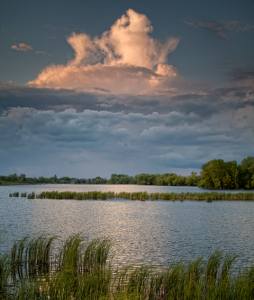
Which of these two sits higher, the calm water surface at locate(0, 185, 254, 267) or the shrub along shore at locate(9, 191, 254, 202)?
the shrub along shore at locate(9, 191, 254, 202)

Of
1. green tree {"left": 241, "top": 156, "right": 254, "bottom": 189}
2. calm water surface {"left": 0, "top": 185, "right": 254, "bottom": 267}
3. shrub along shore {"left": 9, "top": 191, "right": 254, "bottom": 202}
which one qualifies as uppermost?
green tree {"left": 241, "top": 156, "right": 254, "bottom": 189}

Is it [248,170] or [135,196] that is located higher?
[248,170]

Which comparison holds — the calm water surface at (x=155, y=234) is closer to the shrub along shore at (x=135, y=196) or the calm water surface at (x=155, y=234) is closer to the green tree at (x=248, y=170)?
the shrub along shore at (x=135, y=196)

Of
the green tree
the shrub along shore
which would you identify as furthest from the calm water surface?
the green tree

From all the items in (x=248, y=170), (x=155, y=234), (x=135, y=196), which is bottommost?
(x=155, y=234)

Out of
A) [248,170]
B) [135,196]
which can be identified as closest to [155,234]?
[135,196]

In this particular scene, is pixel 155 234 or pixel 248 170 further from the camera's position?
pixel 248 170

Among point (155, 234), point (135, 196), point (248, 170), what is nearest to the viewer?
point (155, 234)

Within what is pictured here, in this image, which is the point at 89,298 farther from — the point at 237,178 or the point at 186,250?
the point at 237,178

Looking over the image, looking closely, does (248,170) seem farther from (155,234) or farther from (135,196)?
(155,234)

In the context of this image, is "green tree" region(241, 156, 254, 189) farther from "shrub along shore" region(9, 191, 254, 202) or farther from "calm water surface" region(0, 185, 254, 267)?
"calm water surface" region(0, 185, 254, 267)

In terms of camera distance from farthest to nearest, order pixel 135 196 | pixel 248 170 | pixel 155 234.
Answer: pixel 248 170 < pixel 135 196 < pixel 155 234

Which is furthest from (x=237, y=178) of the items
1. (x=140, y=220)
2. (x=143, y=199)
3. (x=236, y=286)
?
(x=236, y=286)

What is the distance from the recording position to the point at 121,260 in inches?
576
